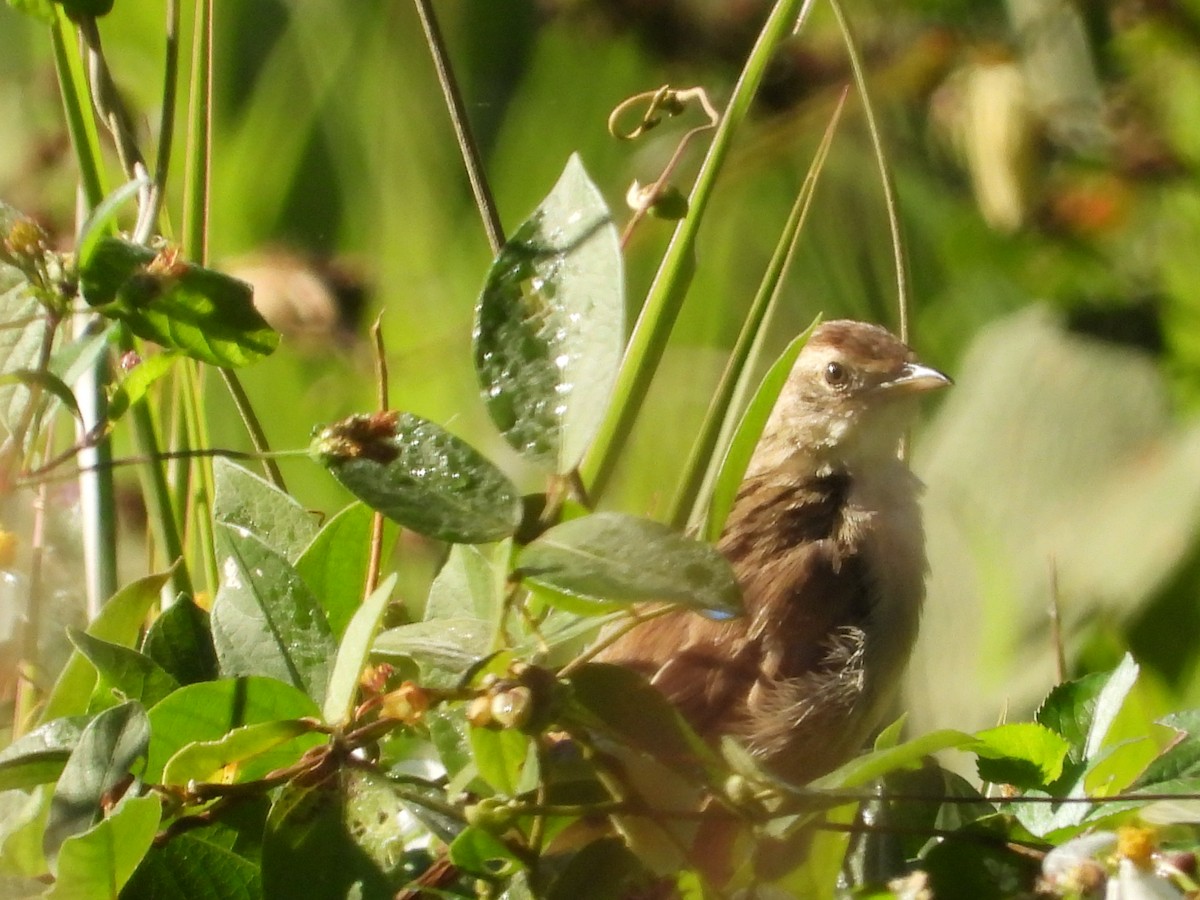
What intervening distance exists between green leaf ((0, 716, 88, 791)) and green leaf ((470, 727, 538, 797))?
190 millimetres

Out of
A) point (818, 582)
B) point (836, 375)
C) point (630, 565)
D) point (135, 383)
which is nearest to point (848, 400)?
point (836, 375)

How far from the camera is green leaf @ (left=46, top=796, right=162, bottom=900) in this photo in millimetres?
551

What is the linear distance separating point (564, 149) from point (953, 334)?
0.81 m

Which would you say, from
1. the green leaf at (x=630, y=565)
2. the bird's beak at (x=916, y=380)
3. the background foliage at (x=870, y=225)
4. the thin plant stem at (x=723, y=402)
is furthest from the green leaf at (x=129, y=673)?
the background foliage at (x=870, y=225)

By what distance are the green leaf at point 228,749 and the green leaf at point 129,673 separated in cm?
10

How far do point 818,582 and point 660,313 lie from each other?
61 centimetres

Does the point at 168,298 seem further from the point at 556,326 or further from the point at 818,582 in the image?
the point at 818,582

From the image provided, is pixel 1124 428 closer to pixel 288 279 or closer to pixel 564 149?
pixel 564 149

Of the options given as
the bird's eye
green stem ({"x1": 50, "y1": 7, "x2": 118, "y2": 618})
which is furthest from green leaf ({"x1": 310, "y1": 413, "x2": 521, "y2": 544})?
the bird's eye

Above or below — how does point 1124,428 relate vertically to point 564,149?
below

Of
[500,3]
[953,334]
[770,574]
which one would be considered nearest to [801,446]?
[770,574]

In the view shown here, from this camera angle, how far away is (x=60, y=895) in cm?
57

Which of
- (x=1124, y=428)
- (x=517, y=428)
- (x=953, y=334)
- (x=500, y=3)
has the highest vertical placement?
(x=500, y=3)

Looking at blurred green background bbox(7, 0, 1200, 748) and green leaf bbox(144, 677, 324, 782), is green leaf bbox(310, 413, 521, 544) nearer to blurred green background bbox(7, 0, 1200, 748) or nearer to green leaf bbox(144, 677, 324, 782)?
green leaf bbox(144, 677, 324, 782)
